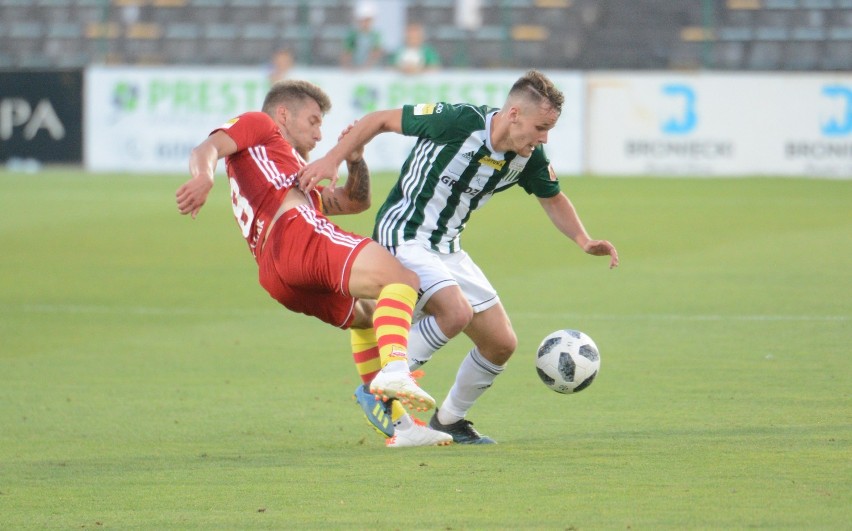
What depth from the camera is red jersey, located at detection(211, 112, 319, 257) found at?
5984 millimetres

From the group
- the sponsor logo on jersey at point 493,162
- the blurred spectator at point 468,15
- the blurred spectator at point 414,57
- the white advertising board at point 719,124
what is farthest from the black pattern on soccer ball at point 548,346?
the blurred spectator at point 468,15

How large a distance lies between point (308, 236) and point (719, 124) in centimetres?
1679

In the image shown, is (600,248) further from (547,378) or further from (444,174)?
(444,174)

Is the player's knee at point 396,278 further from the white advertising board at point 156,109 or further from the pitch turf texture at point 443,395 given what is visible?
the white advertising board at point 156,109

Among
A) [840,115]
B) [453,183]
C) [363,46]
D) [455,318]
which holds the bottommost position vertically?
[840,115]

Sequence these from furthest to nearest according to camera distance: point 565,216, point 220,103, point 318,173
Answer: point 220,103, point 565,216, point 318,173

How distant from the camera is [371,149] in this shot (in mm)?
22625

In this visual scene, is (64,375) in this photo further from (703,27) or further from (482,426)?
(703,27)

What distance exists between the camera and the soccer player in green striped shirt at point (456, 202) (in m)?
5.84

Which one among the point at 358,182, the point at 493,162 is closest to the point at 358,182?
the point at 358,182

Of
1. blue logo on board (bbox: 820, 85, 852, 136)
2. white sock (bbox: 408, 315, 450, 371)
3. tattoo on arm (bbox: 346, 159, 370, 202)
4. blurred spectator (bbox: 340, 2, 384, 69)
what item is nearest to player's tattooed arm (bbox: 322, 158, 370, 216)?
tattoo on arm (bbox: 346, 159, 370, 202)

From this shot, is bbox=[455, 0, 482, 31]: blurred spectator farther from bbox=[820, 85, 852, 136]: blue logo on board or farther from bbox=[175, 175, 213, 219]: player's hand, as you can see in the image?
bbox=[175, 175, 213, 219]: player's hand

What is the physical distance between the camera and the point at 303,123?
21.1ft

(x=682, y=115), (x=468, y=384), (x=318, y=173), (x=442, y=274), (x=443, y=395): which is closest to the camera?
(x=318, y=173)
